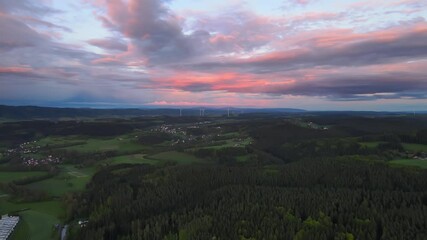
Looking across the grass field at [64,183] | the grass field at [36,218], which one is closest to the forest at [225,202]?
the grass field at [36,218]

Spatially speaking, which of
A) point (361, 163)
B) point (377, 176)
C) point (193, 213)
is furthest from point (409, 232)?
point (361, 163)

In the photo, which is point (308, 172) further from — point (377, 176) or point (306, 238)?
point (306, 238)

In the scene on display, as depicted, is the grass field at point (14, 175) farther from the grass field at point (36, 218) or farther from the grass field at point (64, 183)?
the grass field at point (36, 218)

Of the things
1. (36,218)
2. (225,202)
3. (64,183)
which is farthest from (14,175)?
(225,202)

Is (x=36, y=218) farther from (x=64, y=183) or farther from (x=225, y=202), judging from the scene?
(x=225, y=202)

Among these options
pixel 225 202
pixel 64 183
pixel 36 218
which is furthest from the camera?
pixel 64 183

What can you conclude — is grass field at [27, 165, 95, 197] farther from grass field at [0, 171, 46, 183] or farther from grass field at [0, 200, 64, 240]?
grass field at [0, 200, 64, 240]
